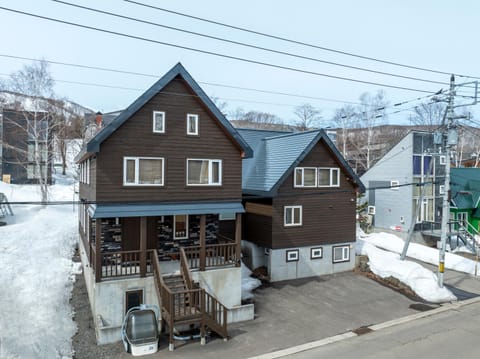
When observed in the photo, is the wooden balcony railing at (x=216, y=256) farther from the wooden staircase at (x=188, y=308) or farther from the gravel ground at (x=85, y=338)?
the gravel ground at (x=85, y=338)

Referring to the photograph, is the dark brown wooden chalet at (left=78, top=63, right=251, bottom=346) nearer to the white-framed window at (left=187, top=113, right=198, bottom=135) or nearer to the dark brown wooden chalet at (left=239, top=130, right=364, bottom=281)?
the white-framed window at (left=187, top=113, right=198, bottom=135)

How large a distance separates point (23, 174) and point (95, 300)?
106 feet

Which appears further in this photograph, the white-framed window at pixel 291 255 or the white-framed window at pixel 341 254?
the white-framed window at pixel 341 254

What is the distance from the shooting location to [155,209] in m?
12.8

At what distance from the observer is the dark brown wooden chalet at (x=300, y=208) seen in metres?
17.6

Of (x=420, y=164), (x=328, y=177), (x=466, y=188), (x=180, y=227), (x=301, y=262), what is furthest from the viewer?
(x=466, y=188)

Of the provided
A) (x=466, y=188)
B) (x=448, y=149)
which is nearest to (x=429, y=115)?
(x=466, y=188)

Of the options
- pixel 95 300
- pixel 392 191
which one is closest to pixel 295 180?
pixel 95 300

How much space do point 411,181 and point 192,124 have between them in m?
20.1

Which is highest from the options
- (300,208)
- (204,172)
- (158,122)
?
(158,122)

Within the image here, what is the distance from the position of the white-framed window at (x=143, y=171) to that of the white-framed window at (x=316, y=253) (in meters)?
9.44

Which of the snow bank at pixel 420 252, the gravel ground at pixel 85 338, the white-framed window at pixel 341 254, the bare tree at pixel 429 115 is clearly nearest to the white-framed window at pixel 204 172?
the gravel ground at pixel 85 338

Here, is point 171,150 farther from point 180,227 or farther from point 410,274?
point 410,274

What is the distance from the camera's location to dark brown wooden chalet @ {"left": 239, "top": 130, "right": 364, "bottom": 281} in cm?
1762
